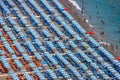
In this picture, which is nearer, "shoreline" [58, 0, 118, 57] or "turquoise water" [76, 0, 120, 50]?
"shoreline" [58, 0, 118, 57]

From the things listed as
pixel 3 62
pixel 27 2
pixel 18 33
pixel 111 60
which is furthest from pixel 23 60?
pixel 27 2

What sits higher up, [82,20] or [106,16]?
[106,16]

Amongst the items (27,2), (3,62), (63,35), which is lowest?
(3,62)

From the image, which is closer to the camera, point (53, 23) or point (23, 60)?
point (23, 60)

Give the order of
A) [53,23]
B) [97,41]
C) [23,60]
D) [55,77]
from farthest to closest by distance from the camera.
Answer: [53,23]
[97,41]
[23,60]
[55,77]

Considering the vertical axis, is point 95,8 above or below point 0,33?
above

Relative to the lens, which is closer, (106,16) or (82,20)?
(82,20)

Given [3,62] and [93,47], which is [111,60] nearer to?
[93,47]

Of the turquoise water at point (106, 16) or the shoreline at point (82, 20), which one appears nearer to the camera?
the shoreline at point (82, 20)
